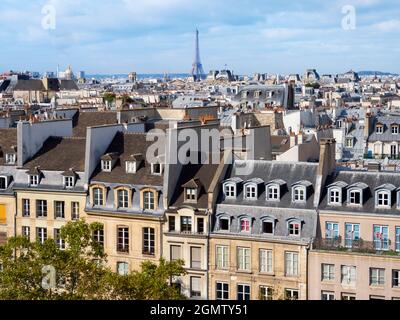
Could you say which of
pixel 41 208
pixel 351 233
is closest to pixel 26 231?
pixel 41 208

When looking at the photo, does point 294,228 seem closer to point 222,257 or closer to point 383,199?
point 222,257

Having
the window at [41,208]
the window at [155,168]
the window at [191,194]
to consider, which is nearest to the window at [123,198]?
the window at [155,168]

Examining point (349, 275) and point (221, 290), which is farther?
point (221, 290)

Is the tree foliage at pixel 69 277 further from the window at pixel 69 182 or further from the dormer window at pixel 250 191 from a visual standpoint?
the window at pixel 69 182

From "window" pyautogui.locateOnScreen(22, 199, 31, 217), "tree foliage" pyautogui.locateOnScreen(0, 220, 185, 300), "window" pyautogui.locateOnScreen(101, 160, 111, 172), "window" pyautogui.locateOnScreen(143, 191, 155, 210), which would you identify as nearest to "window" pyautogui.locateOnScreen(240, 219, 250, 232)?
"window" pyautogui.locateOnScreen(143, 191, 155, 210)

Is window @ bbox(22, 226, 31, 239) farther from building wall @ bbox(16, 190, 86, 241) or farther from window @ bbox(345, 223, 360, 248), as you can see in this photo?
window @ bbox(345, 223, 360, 248)
